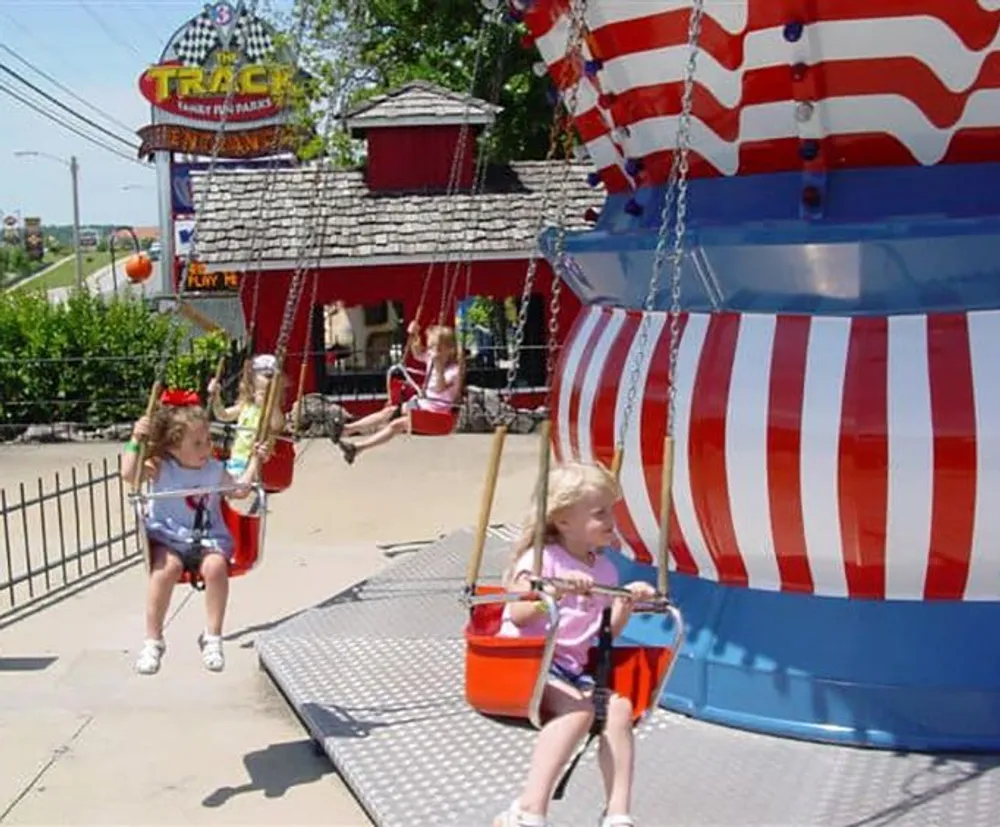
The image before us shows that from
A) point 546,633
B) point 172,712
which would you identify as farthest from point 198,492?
point 546,633

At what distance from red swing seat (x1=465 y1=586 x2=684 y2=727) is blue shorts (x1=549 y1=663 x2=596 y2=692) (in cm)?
5

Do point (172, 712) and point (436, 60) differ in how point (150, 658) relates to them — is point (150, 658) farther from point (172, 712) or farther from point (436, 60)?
point (436, 60)

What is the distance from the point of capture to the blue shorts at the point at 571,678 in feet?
11.4

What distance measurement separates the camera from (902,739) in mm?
4266

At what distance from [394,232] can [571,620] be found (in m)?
12.0

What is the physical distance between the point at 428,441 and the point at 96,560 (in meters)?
4.93

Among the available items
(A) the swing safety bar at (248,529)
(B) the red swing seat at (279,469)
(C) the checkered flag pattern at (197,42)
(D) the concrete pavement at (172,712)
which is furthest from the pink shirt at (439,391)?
(C) the checkered flag pattern at (197,42)

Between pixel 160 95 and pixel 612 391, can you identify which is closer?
pixel 612 391

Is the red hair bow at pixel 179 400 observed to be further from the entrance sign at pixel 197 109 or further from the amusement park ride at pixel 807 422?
the entrance sign at pixel 197 109

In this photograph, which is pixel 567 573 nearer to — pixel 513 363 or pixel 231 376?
pixel 513 363

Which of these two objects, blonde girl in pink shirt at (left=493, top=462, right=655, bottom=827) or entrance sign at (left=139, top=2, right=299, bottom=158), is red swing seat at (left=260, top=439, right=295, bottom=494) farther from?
entrance sign at (left=139, top=2, right=299, bottom=158)

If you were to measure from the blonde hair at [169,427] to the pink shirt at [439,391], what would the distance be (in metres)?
3.38

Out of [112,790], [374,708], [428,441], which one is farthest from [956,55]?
[428,441]

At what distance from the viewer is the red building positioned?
15023mm
